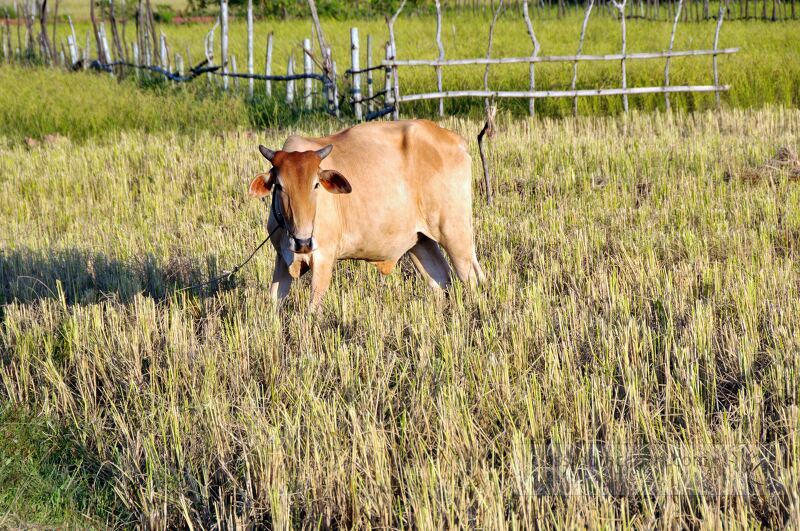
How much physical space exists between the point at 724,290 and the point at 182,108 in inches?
396

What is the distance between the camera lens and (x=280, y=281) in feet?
18.9

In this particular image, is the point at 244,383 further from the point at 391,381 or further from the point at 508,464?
the point at 508,464

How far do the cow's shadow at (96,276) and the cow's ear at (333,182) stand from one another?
121 cm

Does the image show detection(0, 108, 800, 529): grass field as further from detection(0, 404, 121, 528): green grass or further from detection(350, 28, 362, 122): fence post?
detection(350, 28, 362, 122): fence post

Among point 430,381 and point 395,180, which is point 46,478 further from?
point 395,180

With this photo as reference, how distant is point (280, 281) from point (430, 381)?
1.84m

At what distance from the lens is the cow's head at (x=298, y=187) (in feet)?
16.6

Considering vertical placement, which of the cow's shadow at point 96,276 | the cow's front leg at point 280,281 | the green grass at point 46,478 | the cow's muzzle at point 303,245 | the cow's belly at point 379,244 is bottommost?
the green grass at point 46,478

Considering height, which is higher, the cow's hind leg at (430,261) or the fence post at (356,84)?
the fence post at (356,84)

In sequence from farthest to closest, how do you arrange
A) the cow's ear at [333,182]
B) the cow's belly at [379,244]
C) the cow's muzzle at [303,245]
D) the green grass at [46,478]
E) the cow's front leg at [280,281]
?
the cow's belly at [379,244]
the cow's front leg at [280,281]
the cow's ear at [333,182]
the cow's muzzle at [303,245]
the green grass at [46,478]

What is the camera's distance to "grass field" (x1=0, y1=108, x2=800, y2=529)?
3.20 m

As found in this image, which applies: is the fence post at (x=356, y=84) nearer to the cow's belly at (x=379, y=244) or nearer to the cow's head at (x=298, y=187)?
the cow's belly at (x=379, y=244)

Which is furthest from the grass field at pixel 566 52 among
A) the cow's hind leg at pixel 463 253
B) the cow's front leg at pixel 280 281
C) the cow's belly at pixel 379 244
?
the cow's front leg at pixel 280 281

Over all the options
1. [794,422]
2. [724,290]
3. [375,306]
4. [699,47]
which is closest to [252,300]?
[375,306]
